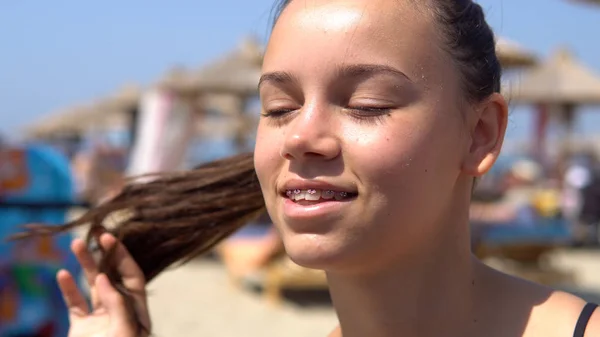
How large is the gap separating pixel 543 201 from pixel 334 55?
10.0 metres

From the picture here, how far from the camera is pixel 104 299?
172 cm

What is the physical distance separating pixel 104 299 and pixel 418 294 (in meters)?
0.81

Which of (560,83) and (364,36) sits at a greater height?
(364,36)

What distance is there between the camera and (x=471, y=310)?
1.39m

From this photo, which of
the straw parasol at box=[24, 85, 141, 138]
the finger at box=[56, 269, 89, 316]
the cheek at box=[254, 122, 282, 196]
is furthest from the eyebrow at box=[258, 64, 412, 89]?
the straw parasol at box=[24, 85, 141, 138]

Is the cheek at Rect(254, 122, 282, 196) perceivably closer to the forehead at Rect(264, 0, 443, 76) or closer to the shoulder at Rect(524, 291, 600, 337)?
the forehead at Rect(264, 0, 443, 76)

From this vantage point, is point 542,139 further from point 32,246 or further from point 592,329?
point 592,329

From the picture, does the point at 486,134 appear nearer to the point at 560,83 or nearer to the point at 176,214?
the point at 176,214

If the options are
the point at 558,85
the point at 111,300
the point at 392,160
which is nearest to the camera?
the point at 392,160

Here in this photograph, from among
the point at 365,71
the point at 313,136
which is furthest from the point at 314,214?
the point at 365,71

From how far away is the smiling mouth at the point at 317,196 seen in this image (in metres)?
1.24

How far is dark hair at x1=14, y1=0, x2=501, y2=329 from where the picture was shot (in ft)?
5.84

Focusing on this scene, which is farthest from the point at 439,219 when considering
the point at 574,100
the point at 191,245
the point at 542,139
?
the point at 542,139

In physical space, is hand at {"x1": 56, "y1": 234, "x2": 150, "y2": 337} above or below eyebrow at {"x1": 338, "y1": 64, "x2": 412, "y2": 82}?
below
